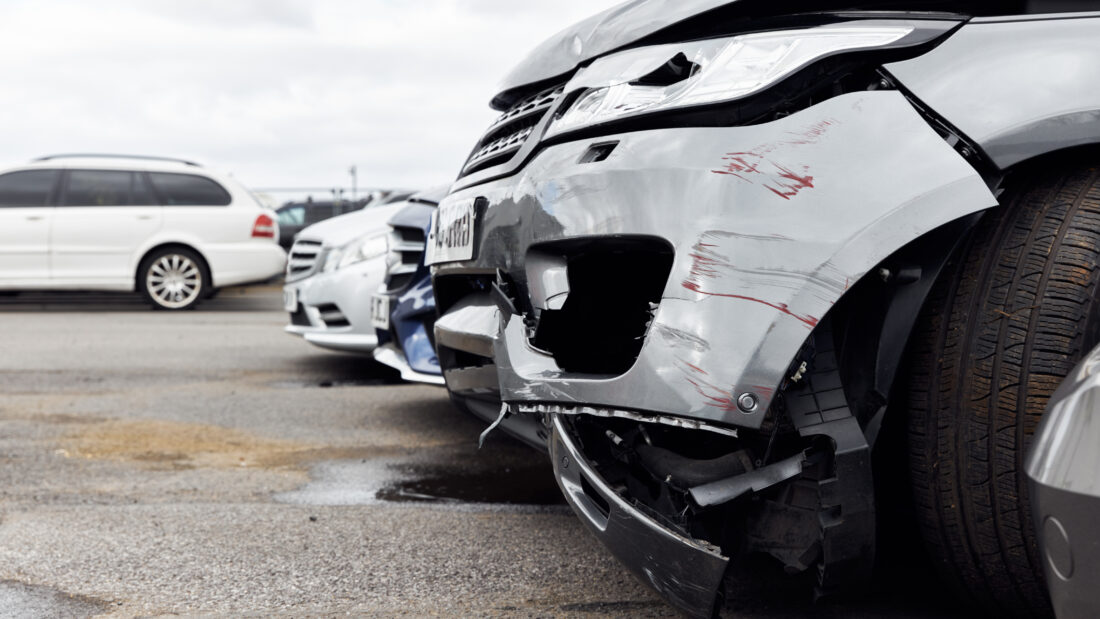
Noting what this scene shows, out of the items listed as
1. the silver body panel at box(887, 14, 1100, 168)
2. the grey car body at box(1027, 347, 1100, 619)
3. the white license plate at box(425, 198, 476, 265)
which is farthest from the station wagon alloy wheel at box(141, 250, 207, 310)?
the grey car body at box(1027, 347, 1100, 619)

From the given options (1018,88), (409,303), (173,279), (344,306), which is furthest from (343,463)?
(173,279)

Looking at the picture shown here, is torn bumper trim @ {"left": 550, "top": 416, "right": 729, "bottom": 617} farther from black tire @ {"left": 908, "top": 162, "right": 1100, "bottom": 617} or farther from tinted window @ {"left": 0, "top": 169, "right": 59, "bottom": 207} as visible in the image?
tinted window @ {"left": 0, "top": 169, "right": 59, "bottom": 207}

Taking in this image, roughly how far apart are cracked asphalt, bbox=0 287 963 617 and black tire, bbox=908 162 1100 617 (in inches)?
15.7

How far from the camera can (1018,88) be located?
1714 mm

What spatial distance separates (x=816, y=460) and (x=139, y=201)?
1056 cm

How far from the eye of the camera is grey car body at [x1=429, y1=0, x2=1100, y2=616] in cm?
163

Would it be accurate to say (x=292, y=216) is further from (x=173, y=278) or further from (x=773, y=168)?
(x=773, y=168)

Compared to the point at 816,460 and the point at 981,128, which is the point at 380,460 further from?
the point at 981,128

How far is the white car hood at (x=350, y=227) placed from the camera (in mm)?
5969

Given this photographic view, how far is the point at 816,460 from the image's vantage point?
1723mm

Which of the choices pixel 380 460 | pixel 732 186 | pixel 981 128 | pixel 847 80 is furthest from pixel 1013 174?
pixel 380 460

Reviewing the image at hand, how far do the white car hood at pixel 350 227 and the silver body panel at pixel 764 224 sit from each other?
13.8 ft

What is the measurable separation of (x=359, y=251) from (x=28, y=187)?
6598 millimetres

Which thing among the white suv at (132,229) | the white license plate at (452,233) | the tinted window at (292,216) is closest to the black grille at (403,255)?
the white license plate at (452,233)
